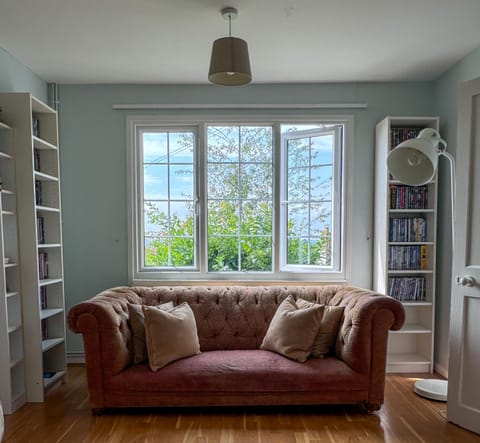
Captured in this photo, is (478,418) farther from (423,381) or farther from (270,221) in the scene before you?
(270,221)

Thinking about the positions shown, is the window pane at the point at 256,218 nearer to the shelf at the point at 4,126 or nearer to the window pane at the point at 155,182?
the window pane at the point at 155,182

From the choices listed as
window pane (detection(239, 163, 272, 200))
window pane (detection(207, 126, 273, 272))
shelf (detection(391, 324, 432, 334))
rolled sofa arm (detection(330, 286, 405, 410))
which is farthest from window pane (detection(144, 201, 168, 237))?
shelf (detection(391, 324, 432, 334))

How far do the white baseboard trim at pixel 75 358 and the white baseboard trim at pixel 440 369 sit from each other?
10.3 feet

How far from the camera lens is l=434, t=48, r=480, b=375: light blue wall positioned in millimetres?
3006

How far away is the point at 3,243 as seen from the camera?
2.46 meters

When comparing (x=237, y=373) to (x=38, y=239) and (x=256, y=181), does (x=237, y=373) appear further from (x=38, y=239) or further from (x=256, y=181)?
(x=38, y=239)

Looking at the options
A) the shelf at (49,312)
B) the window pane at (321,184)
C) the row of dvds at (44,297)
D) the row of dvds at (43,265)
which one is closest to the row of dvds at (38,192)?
the row of dvds at (43,265)

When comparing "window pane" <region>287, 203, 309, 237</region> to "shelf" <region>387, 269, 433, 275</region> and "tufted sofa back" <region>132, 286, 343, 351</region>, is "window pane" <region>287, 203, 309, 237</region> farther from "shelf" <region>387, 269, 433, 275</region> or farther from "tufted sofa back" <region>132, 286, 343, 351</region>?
"shelf" <region>387, 269, 433, 275</region>

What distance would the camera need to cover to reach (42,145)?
2.83 metres

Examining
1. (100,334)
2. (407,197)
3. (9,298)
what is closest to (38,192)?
(9,298)

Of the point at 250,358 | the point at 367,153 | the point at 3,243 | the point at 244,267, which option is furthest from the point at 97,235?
the point at 367,153

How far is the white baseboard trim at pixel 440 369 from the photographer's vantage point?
3012mm

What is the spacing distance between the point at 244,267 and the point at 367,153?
1.53m

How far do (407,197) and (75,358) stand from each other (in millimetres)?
3286
